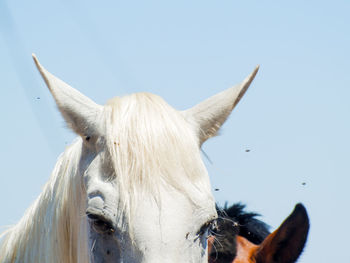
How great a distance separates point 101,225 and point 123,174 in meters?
0.30

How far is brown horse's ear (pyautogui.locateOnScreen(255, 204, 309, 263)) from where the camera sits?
5648 mm

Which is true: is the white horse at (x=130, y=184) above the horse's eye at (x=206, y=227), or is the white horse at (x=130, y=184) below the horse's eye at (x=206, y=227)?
above

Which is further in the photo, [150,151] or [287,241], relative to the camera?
[287,241]

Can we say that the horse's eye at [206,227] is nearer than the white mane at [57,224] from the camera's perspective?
Yes

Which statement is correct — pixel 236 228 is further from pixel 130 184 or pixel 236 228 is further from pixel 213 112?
pixel 130 184

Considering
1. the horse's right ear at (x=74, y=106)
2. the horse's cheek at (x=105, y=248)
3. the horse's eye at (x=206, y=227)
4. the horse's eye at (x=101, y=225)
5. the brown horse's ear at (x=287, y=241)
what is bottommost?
the brown horse's ear at (x=287, y=241)

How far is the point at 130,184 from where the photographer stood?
3.72m

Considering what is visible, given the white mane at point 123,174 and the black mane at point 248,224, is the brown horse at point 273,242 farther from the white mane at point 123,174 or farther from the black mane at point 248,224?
A: the white mane at point 123,174

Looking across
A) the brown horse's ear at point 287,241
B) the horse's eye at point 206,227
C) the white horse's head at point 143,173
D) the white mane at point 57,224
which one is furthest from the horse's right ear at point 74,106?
the brown horse's ear at point 287,241

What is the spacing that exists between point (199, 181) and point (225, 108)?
0.60 meters

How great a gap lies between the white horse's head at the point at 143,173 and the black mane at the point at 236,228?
1566mm

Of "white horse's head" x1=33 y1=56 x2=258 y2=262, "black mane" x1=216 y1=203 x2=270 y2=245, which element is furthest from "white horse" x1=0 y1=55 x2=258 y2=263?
"black mane" x1=216 y1=203 x2=270 y2=245

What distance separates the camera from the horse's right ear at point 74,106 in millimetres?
4125

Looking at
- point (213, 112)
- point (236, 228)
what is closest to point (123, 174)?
point (213, 112)
